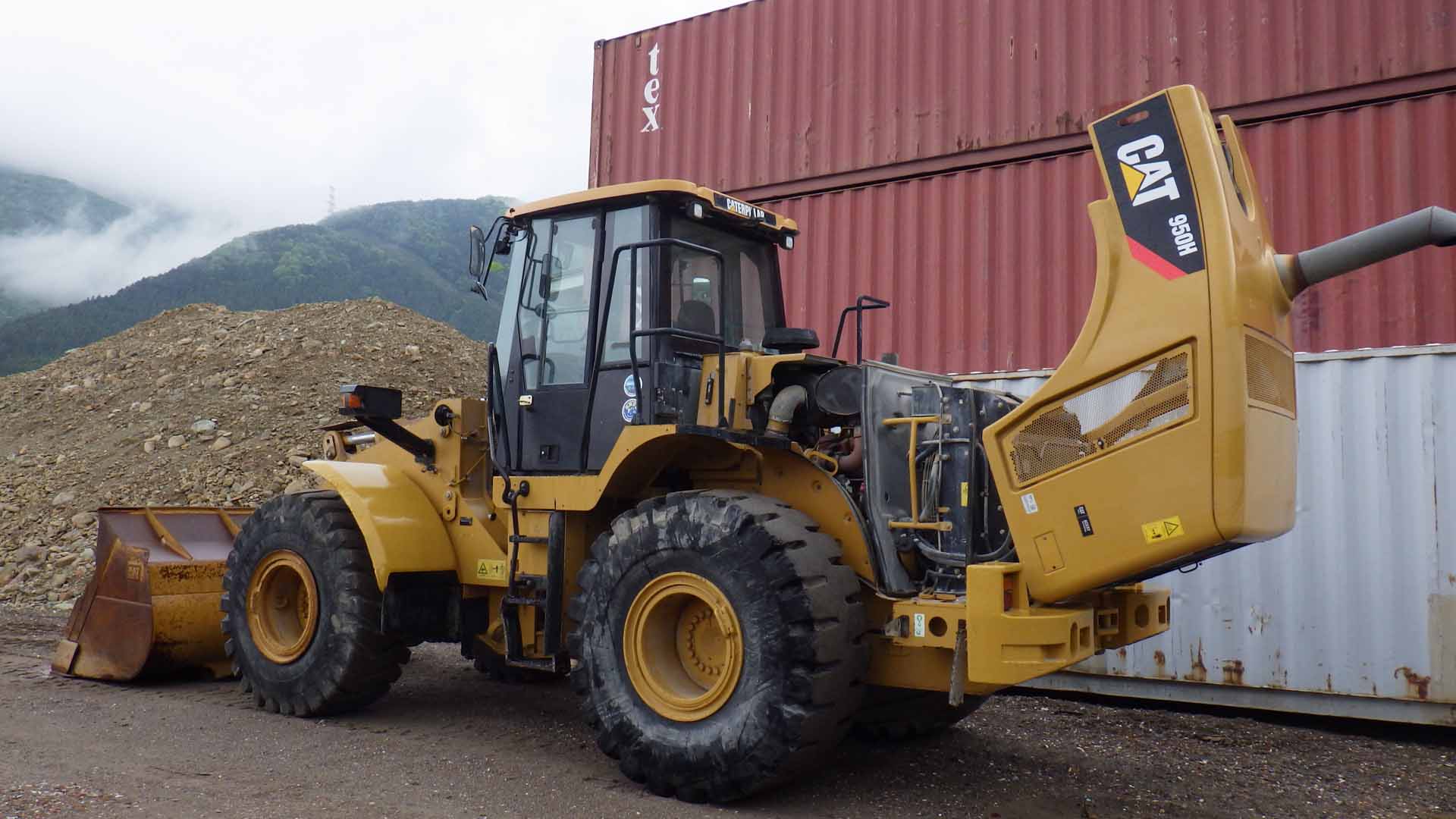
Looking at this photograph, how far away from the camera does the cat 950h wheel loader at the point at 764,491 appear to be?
12.9 feet

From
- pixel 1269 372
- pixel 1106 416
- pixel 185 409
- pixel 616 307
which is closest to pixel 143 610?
pixel 616 307

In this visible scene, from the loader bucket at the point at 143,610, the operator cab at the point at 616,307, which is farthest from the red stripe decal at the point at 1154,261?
the loader bucket at the point at 143,610

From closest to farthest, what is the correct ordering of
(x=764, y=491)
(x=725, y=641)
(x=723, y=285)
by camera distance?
(x=725, y=641), (x=764, y=491), (x=723, y=285)

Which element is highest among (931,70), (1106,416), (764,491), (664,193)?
(931,70)

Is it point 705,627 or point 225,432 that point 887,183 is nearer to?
point 705,627

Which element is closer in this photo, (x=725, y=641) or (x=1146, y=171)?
(x=1146, y=171)

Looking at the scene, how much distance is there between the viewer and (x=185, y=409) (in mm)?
14602

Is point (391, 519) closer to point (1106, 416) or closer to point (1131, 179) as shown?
point (1106, 416)

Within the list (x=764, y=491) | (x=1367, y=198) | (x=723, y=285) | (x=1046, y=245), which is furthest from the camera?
(x=1046, y=245)

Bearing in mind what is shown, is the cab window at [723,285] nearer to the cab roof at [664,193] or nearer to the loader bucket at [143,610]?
the cab roof at [664,193]

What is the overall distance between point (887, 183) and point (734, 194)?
1.45 metres

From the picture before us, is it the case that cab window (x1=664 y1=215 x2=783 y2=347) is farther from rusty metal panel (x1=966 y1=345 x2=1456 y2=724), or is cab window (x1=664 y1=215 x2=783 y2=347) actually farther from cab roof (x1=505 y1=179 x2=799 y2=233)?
rusty metal panel (x1=966 y1=345 x2=1456 y2=724)

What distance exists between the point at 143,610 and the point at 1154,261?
6.10 m

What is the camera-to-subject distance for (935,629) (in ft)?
14.6
